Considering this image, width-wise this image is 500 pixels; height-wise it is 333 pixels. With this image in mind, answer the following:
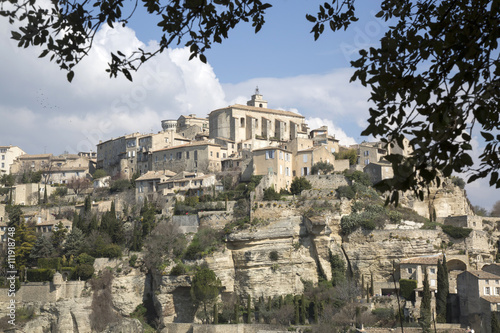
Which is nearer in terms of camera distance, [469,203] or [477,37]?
[477,37]

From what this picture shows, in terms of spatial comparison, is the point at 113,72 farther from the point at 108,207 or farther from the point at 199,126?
the point at 199,126

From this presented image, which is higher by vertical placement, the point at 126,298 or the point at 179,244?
the point at 179,244

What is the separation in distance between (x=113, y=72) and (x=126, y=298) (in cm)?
4048

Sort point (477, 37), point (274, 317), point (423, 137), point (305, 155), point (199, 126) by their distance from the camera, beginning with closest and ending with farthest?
point (423, 137)
point (477, 37)
point (274, 317)
point (305, 155)
point (199, 126)

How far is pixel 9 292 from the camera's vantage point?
146 ft

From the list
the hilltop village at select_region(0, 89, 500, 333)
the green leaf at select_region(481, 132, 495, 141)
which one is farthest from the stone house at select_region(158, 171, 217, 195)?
the green leaf at select_region(481, 132, 495, 141)

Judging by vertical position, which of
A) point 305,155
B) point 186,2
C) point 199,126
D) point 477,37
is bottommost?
point 477,37

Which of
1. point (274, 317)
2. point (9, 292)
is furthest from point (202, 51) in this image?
point (9, 292)

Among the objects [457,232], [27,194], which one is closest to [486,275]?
[457,232]

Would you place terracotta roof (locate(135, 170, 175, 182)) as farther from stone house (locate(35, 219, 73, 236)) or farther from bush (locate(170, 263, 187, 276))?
bush (locate(170, 263, 187, 276))

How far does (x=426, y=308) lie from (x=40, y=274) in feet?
83.2

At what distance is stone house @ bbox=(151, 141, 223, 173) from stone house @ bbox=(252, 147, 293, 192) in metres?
7.67

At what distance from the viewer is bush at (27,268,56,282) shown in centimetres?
4534

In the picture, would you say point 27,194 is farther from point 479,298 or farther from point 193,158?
point 479,298
